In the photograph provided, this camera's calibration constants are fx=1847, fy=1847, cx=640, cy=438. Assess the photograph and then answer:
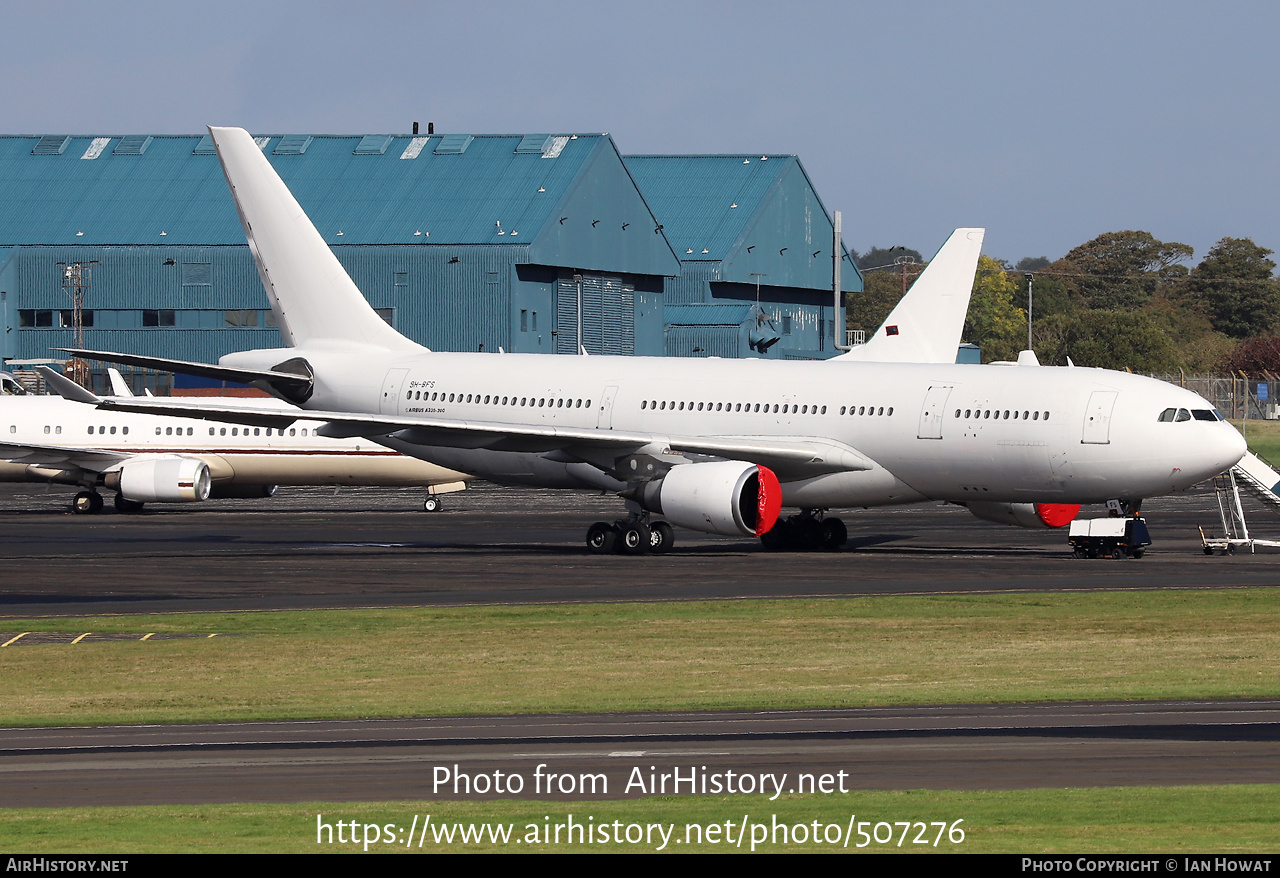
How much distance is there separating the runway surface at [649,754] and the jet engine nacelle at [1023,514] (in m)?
23.8

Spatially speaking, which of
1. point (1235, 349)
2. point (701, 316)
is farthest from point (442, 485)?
point (1235, 349)

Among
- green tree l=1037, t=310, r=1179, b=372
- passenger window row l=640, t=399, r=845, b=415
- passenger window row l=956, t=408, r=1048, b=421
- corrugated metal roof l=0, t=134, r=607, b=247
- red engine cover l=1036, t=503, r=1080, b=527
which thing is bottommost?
red engine cover l=1036, t=503, r=1080, b=527

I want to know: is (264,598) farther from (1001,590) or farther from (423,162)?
(423,162)

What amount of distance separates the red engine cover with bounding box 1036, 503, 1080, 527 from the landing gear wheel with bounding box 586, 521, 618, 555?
1008 centimetres

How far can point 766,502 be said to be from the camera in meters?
39.5

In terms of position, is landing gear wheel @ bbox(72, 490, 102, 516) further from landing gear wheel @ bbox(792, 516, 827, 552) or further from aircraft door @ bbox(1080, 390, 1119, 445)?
aircraft door @ bbox(1080, 390, 1119, 445)

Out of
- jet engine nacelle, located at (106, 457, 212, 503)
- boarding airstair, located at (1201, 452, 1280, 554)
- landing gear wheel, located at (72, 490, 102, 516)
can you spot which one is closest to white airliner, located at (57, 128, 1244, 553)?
boarding airstair, located at (1201, 452, 1280, 554)

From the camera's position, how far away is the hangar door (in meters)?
106

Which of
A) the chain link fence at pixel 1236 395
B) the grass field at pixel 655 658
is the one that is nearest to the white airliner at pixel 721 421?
the grass field at pixel 655 658

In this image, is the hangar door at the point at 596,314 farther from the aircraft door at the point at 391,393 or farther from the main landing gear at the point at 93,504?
the aircraft door at the point at 391,393

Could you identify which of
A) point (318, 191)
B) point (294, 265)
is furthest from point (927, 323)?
point (318, 191)

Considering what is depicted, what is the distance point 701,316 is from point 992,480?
3466 inches

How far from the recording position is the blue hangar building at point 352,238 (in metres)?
101

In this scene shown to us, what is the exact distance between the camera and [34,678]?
22.7 m
